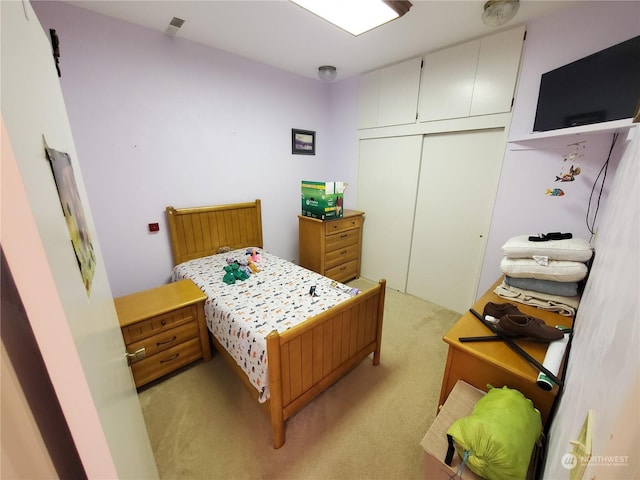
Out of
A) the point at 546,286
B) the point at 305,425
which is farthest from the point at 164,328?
the point at 546,286

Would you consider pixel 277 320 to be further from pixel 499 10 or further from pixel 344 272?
pixel 499 10

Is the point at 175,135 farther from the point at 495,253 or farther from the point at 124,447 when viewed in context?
the point at 495,253

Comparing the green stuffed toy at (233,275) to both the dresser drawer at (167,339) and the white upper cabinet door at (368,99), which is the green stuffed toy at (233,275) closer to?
the dresser drawer at (167,339)

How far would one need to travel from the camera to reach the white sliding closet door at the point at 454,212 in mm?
2363

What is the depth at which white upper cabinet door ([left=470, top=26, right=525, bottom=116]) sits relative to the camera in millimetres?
2020

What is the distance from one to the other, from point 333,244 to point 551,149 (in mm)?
2137

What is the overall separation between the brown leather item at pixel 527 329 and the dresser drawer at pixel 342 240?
201cm

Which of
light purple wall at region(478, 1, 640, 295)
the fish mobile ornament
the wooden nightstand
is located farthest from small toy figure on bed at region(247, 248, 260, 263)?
the fish mobile ornament

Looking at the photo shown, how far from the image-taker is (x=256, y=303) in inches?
70.4

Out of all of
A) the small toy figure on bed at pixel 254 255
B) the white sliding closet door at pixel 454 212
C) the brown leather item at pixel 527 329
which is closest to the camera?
the brown leather item at pixel 527 329

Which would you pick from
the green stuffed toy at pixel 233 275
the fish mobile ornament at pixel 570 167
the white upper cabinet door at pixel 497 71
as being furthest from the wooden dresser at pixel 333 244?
the fish mobile ornament at pixel 570 167

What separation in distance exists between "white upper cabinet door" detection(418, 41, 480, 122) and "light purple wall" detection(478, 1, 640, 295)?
39cm

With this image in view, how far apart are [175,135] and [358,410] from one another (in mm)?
2745

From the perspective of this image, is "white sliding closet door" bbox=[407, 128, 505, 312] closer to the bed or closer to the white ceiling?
the white ceiling
